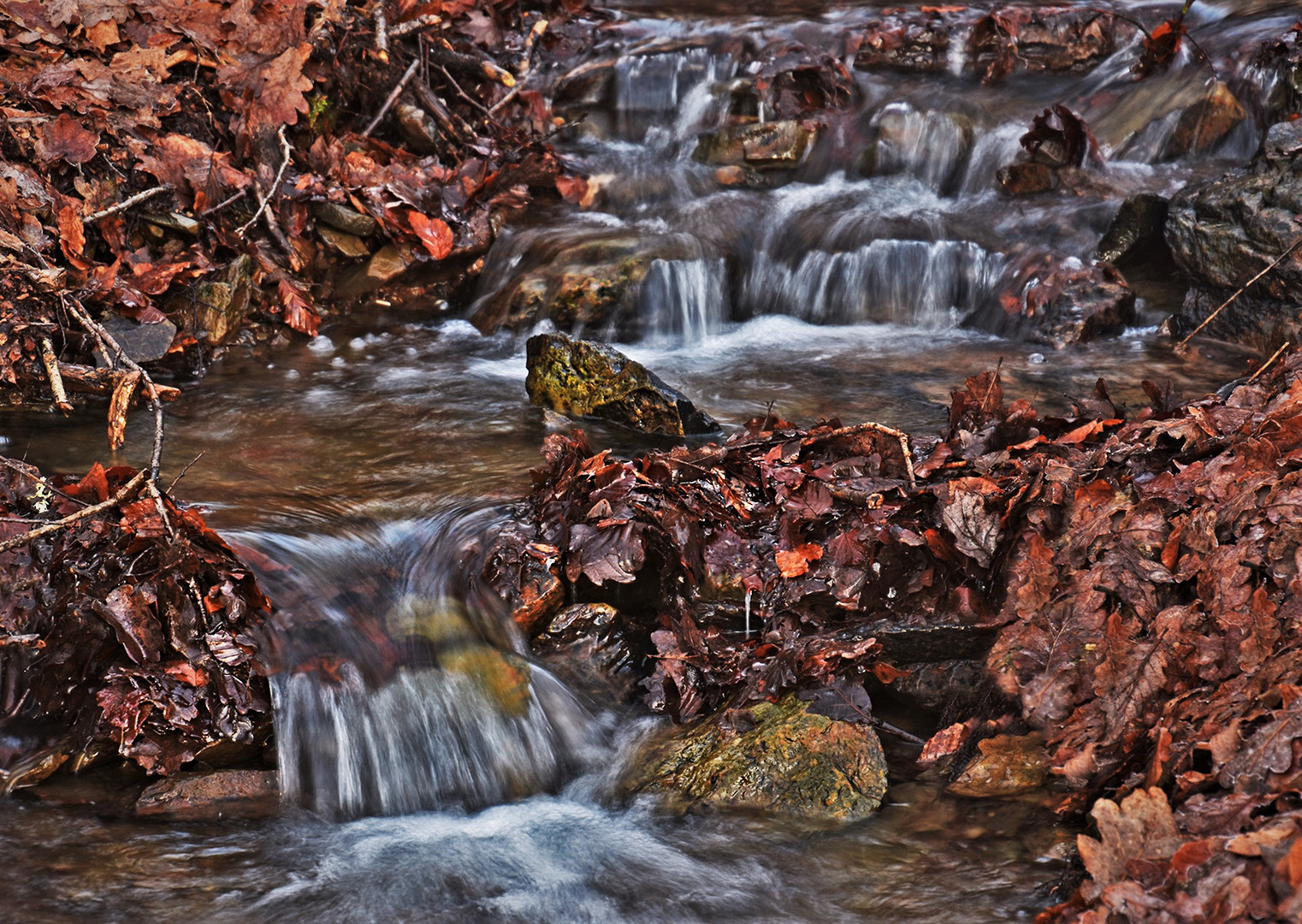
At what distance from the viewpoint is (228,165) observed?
21.7 ft

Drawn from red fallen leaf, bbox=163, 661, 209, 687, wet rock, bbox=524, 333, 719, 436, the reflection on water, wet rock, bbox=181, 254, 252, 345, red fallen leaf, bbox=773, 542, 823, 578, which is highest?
wet rock, bbox=181, 254, 252, 345

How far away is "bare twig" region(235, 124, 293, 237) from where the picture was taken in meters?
6.54

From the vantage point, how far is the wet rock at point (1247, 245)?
6020 millimetres

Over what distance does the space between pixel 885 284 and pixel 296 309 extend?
378 centimetres

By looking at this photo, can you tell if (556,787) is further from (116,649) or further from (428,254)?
(428,254)

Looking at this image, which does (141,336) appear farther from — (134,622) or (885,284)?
(885,284)

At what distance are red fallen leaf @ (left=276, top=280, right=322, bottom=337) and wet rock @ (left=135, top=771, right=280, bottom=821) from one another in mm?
3800

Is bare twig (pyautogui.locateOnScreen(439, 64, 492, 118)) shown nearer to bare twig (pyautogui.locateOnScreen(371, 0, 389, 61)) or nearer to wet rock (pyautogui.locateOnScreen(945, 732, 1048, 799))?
bare twig (pyautogui.locateOnScreen(371, 0, 389, 61))

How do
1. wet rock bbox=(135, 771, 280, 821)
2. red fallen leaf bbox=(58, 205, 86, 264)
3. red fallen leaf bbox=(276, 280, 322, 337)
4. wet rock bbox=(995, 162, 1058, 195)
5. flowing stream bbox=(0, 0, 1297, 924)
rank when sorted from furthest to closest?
wet rock bbox=(995, 162, 1058, 195) → red fallen leaf bbox=(276, 280, 322, 337) → red fallen leaf bbox=(58, 205, 86, 264) → wet rock bbox=(135, 771, 280, 821) → flowing stream bbox=(0, 0, 1297, 924)

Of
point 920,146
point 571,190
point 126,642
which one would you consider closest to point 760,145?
point 920,146

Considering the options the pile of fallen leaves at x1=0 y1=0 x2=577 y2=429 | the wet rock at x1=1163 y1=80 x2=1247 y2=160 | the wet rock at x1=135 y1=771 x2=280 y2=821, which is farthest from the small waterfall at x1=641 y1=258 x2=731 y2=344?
the wet rock at x1=135 y1=771 x2=280 y2=821

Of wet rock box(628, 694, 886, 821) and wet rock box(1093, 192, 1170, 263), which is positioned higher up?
wet rock box(1093, 192, 1170, 263)

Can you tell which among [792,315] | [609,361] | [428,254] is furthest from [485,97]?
[609,361]

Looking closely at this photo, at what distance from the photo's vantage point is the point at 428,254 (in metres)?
7.13
